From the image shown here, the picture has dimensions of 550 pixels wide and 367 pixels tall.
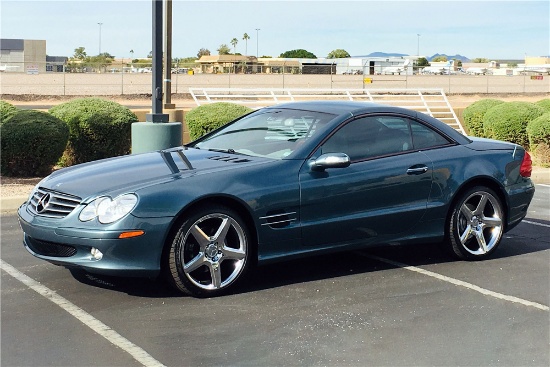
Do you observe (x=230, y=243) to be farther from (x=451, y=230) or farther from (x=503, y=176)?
(x=503, y=176)

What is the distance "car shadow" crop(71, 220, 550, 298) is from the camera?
6.70 m

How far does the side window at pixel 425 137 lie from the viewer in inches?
304

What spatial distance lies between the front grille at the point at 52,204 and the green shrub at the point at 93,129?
644cm

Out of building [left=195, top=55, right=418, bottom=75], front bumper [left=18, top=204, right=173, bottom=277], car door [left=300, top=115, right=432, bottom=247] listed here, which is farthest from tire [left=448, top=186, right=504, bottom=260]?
building [left=195, top=55, right=418, bottom=75]

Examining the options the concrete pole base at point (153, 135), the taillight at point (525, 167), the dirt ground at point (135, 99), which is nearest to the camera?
the taillight at point (525, 167)

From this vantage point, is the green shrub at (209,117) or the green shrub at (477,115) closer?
the green shrub at (209,117)

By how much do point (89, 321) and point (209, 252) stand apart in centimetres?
105

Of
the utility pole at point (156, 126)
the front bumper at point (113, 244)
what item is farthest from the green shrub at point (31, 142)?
the front bumper at point (113, 244)

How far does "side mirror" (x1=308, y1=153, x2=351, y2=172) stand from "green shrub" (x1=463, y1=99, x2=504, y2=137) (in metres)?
12.2

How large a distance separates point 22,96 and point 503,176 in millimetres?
34998

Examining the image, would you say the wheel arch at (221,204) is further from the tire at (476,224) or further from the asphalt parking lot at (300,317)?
the tire at (476,224)

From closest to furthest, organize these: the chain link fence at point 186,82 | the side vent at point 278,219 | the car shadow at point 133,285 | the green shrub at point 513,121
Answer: the car shadow at point 133,285, the side vent at point 278,219, the green shrub at point 513,121, the chain link fence at point 186,82

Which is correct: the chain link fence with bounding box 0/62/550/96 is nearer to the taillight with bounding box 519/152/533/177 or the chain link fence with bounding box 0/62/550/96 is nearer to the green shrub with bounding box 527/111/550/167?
the green shrub with bounding box 527/111/550/167

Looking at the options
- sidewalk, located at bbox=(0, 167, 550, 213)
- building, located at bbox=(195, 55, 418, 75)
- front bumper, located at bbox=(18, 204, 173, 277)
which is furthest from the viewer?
building, located at bbox=(195, 55, 418, 75)
